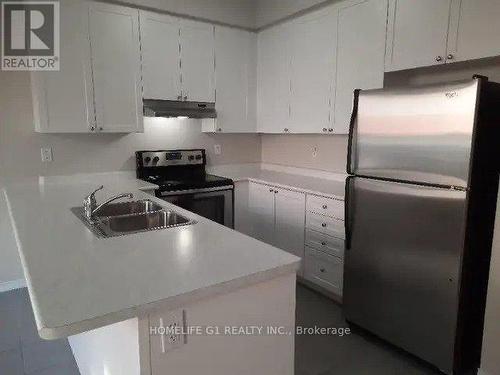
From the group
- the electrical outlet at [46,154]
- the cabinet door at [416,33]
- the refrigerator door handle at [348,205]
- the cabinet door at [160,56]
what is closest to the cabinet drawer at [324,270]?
the refrigerator door handle at [348,205]

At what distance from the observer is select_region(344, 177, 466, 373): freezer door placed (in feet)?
6.39

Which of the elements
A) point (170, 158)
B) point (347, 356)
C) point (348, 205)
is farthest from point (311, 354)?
point (170, 158)

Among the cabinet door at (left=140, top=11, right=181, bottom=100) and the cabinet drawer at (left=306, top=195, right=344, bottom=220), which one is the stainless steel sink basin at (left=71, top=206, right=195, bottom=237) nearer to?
the cabinet drawer at (left=306, top=195, right=344, bottom=220)

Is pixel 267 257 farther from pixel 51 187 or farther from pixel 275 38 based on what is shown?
pixel 275 38

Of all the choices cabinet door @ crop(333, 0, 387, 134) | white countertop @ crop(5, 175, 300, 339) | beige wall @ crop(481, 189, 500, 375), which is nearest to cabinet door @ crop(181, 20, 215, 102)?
cabinet door @ crop(333, 0, 387, 134)

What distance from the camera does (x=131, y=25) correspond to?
3131mm

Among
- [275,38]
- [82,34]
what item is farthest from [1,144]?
[275,38]

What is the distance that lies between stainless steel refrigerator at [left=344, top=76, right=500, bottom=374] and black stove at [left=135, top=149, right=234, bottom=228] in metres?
1.44

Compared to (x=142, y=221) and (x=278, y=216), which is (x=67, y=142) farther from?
(x=278, y=216)

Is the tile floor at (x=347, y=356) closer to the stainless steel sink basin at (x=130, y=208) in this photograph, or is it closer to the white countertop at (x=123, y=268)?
the white countertop at (x=123, y=268)

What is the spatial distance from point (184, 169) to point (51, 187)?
52.2 inches

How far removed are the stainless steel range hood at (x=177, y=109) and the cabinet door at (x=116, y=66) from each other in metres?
0.10

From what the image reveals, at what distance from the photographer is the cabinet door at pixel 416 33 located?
2.27 meters

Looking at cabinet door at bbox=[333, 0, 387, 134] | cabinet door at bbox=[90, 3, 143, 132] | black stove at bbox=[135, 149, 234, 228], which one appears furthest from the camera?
black stove at bbox=[135, 149, 234, 228]
